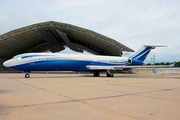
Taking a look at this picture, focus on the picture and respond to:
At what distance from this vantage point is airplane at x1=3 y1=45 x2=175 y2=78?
19578 millimetres

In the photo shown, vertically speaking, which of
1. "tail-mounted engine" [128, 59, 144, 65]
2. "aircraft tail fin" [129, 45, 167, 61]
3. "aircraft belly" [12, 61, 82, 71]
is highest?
"aircraft tail fin" [129, 45, 167, 61]

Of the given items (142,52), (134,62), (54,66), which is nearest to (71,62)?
(54,66)

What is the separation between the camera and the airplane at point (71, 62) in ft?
64.2

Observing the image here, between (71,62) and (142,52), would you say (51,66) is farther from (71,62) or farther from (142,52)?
(142,52)

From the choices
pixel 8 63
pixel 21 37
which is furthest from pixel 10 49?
pixel 8 63

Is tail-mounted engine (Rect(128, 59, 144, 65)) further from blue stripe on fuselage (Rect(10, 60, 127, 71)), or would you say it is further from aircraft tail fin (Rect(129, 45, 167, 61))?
blue stripe on fuselage (Rect(10, 60, 127, 71))

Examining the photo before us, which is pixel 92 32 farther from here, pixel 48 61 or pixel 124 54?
pixel 48 61

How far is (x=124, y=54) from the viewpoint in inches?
1185

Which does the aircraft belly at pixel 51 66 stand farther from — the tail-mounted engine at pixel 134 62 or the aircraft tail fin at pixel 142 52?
the aircraft tail fin at pixel 142 52

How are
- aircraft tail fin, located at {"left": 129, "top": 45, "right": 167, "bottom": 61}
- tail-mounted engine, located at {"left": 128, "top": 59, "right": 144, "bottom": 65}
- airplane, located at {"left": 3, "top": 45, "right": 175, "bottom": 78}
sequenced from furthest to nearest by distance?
aircraft tail fin, located at {"left": 129, "top": 45, "right": 167, "bottom": 61} < tail-mounted engine, located at {"left": 128, "top": 59, "right": 144, "bottom": 65} < airplane, located at {"left": 3, "top": 45, "right": 175, "bottom": 78}

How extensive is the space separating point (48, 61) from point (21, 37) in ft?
78.7

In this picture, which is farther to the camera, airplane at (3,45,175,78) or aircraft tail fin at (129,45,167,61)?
aircraft tail fin at (129,45,167,61)

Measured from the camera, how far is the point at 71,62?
2258 centimetres

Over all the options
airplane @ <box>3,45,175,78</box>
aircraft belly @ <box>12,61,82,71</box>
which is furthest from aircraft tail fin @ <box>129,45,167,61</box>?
aircraft belly @ <box>12,61,82,71</box>
